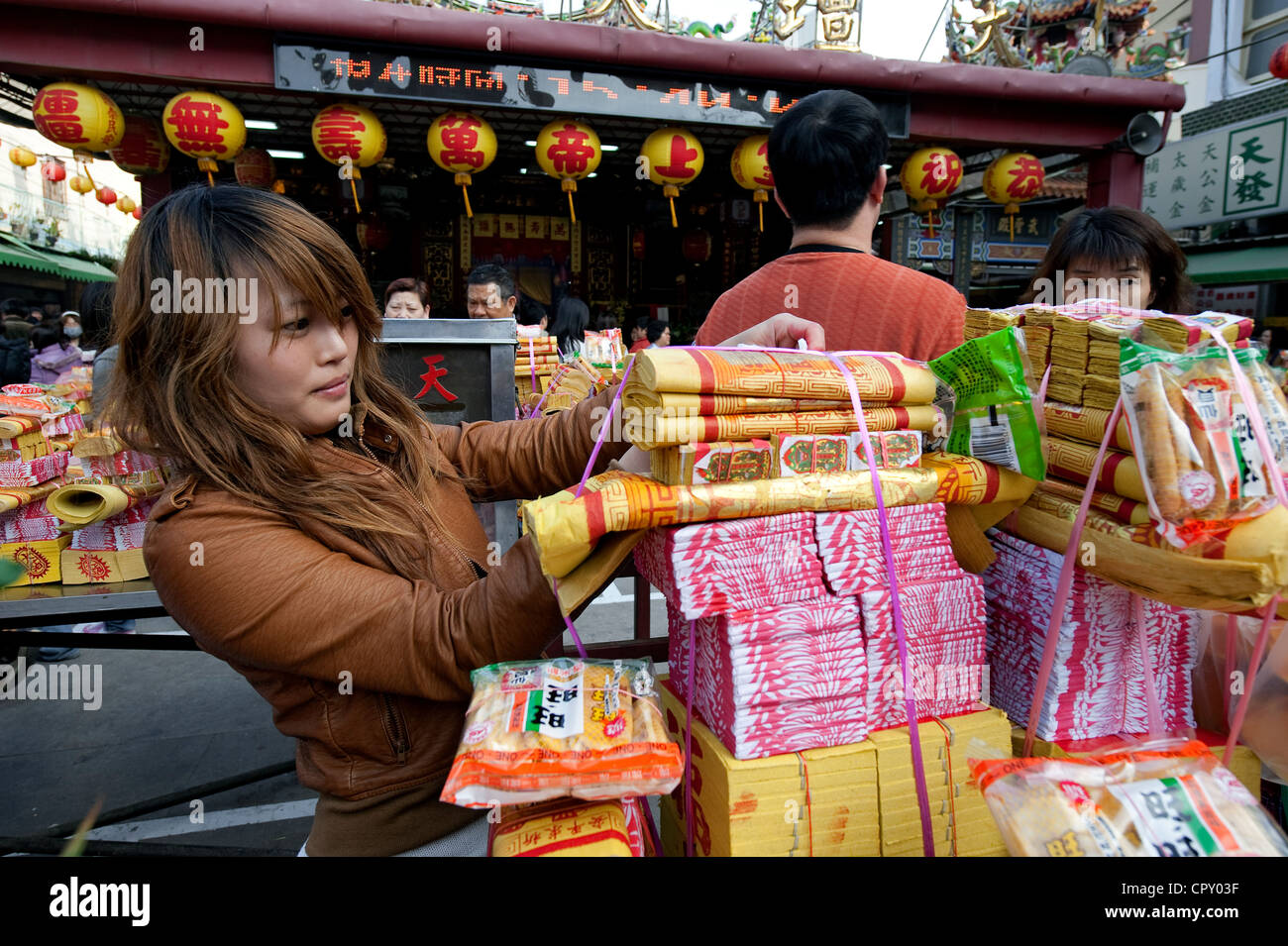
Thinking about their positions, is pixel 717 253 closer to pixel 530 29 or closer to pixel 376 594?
pixel 530 29

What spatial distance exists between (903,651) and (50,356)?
8.37m

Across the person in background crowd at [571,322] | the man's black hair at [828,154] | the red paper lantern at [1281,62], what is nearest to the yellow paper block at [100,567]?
the man's black hair at [828,154]

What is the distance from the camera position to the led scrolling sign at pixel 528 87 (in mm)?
5309

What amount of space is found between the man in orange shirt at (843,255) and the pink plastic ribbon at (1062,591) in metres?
0.51


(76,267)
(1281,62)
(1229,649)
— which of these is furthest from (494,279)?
(76,267)

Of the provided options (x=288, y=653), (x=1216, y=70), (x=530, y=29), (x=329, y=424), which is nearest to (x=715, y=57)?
(x=530, y=29)

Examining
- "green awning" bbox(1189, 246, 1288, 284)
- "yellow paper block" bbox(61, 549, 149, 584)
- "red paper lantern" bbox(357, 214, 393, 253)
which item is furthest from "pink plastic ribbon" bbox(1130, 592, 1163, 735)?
"green awning" bbox(1189, 246, 1288, 284)

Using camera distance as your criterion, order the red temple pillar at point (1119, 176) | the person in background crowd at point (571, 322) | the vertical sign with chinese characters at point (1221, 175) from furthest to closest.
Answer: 1. the vertical sign with chinese characters at point (1221, 175)
2. the red temple pillar at point (1119, 176)
3. the person in background crowd at point (571, 322)

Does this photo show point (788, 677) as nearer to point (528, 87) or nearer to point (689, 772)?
point (689, 772)

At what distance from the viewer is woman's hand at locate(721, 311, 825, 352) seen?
48.9 inches

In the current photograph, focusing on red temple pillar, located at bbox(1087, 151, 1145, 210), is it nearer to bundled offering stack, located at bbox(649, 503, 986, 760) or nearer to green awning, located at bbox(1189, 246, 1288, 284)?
green awning, located at bbox(1189, 246, 1288, 284)

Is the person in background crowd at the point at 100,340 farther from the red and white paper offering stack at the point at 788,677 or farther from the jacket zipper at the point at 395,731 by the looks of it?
the red and white paper offering stack at the point at 788,677

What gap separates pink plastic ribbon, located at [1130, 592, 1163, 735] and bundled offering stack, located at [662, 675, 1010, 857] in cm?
22
